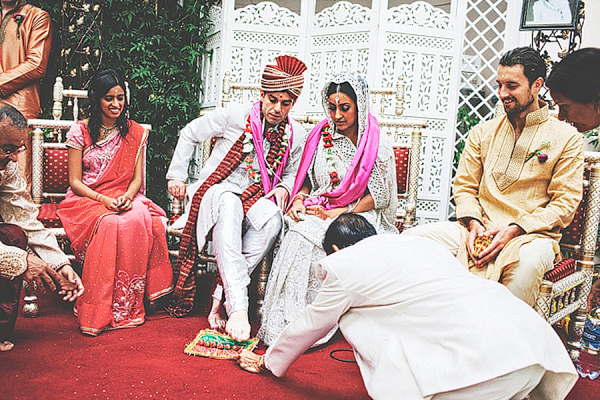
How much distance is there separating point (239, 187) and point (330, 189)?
0.62 meters

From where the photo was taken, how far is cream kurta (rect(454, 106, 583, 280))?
2621mm

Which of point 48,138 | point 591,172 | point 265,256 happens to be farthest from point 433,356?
point 48,138

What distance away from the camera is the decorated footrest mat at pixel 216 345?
2.53m

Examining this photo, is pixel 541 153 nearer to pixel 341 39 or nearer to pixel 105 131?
pixel 341 39

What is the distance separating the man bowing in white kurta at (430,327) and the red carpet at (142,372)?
466mm

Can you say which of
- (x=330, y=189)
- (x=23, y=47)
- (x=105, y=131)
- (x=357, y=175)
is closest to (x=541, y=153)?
(x=357, y=175)

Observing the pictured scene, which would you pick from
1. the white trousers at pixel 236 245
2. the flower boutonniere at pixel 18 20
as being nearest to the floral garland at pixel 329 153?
the white trousers at pixel 236 245

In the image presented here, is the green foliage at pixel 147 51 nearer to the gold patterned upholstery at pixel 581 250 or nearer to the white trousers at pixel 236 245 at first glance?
the white trousers at pixel 236 245

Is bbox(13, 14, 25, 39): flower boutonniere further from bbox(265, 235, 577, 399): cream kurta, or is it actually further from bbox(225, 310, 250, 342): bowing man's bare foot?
bbox(265, 235, 577, 399): cream kurta

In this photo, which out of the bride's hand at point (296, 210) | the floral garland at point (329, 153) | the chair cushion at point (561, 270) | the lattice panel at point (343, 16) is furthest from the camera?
the lattice panel at point (343, 16)

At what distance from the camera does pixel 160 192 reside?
17.2 feet

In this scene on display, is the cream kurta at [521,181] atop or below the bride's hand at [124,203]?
atop

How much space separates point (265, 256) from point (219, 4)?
3078mm

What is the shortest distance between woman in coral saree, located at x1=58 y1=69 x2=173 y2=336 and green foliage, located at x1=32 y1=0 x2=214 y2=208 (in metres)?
1.72
